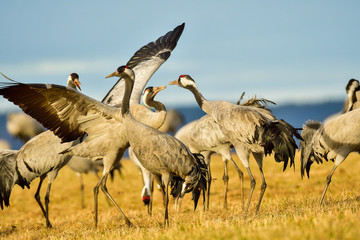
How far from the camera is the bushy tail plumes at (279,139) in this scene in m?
6.12

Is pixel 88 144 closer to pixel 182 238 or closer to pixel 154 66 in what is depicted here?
pixel 182 238

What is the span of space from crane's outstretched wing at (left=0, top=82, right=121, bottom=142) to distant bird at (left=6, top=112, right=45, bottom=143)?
455 inches

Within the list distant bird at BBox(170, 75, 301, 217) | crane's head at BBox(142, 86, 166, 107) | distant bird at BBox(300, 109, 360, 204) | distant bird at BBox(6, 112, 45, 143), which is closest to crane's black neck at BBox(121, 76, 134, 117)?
distant bird at BBox(170, 75, 301, 217)

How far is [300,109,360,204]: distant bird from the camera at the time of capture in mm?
6559

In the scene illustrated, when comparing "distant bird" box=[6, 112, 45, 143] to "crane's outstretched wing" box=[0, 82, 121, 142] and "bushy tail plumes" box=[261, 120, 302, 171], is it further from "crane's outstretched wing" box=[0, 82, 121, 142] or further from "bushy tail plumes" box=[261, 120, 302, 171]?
"bushy tail plumes" box=[261, 120, 302, 171]

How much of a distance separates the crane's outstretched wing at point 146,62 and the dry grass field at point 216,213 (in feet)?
7.08

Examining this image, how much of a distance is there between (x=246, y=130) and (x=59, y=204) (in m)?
7.12

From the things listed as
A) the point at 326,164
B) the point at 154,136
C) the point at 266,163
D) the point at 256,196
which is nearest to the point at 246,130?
the point at 154,136

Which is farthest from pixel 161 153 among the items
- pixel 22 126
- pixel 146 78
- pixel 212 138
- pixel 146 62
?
pixel 22 126

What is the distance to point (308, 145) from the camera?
7.49m

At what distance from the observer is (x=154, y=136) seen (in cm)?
591

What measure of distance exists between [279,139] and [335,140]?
3.59 ft

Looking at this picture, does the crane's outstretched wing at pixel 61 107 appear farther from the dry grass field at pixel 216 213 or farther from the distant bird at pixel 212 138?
the distant bird at pixel 212 138

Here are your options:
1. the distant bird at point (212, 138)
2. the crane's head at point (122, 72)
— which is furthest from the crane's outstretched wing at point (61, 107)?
the distant bird at point (212, 138)
